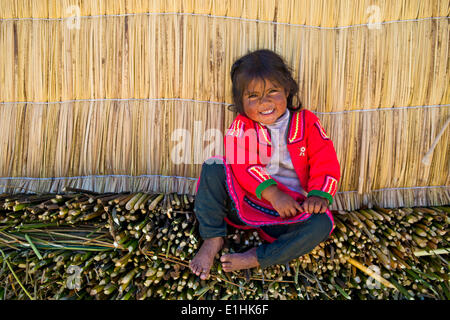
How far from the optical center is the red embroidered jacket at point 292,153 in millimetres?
1781

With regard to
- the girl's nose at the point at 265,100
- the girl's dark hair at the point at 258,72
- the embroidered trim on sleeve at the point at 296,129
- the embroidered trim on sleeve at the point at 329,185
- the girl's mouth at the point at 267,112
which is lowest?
the embroidered trim on sleeve at the point at 329,185

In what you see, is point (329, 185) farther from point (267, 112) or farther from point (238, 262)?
point (238, 262)

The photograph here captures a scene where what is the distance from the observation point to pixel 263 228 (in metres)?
1.88

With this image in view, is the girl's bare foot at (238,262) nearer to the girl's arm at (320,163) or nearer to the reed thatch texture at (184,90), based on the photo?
the girl's arm at (320,163)

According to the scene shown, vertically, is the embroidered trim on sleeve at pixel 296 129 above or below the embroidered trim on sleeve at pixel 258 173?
above

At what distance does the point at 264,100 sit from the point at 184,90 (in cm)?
64

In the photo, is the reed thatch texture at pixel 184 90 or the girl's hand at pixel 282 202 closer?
the girl's hand at pixel 282 202

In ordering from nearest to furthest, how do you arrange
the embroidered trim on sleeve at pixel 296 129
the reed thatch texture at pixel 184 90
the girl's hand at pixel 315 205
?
the girl's hand at pixel 315 205
the embroidered trim on sleeve at pixel 296 129
the reed thatch texture at pixel 184 90

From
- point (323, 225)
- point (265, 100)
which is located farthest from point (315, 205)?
point (265, 100)

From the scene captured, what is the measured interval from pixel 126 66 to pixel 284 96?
1.06m

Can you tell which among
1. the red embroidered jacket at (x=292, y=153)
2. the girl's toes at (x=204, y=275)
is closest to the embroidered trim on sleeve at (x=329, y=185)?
the red embroidered jacket at (x=292, y=153)

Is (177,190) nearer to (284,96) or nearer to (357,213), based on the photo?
(284,96)

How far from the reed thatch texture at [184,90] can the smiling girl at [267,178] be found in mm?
358
